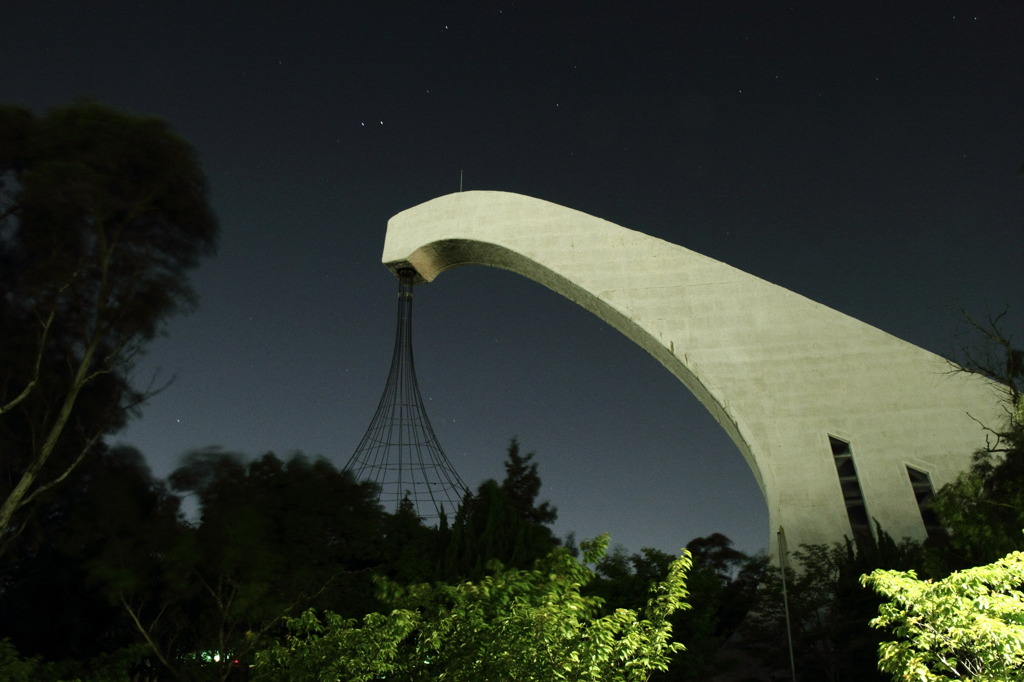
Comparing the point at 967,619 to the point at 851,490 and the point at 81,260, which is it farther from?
the point at 81,260

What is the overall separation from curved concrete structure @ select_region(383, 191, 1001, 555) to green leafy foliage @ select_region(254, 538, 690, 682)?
320 inches

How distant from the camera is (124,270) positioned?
15492 mm

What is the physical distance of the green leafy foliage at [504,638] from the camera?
6887 mm

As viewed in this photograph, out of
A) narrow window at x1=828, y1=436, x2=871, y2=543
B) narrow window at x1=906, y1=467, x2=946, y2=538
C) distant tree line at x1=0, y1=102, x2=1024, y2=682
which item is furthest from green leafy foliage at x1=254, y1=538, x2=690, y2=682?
narrow window at x1=906, y1=467, x2=946, y2=538

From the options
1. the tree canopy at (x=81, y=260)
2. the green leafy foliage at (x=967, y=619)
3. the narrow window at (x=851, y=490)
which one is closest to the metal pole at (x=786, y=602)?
the narrow window at (x=851, y=490)

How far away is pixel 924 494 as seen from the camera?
49.5ft

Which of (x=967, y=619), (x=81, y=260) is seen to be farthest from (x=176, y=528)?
(x=967, y=619)

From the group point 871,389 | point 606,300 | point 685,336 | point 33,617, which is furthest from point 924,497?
point 33,617

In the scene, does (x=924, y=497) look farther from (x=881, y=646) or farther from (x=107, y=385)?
(x=107, y=385)

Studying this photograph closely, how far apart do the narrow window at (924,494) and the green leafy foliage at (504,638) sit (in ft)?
29.1

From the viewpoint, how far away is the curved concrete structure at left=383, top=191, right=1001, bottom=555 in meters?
15.1

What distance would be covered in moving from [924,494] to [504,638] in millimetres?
11316

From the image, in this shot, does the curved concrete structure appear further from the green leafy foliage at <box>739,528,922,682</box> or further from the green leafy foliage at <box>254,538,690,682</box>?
the green leafy foliage at <box>254,538,690,682</box>

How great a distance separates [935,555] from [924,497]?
3960mm
